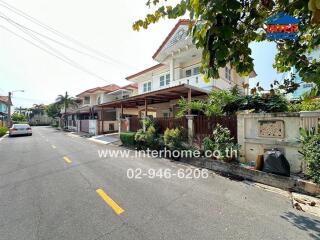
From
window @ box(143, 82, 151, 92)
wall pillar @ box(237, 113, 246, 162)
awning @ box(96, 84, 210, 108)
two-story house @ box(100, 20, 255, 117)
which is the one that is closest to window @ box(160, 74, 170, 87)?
two-story house @ box(100, 20, 255, 117)

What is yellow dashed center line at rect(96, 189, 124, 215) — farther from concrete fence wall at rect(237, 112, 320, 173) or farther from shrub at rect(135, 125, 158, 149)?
shrub at rect(135, 125, 158, 149)

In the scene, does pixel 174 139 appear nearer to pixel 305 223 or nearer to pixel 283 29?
pixel 305 223

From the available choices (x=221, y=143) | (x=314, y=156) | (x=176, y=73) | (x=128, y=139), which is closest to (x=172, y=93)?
(x=128, y=139)

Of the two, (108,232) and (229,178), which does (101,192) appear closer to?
(108,232)

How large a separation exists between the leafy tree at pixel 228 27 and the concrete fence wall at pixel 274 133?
11.6 ft

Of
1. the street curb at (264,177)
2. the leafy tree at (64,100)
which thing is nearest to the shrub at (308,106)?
the street curb at (264,177)

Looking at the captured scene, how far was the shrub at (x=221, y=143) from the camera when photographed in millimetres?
7098

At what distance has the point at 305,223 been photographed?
3506 millimetres

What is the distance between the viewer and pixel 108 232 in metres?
3.12

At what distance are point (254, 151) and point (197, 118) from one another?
2.93 metres

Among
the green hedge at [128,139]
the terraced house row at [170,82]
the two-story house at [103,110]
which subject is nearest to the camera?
the green hedge at [128,139]

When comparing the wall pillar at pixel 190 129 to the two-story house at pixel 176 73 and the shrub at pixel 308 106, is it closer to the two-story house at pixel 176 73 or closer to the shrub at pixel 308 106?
the two-story house at pixel 176 73

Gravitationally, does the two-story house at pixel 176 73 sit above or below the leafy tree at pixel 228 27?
above

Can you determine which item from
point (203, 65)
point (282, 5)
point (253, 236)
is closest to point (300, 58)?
point (282, 5)
